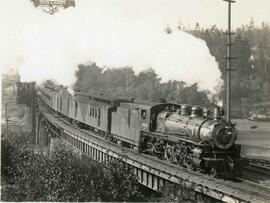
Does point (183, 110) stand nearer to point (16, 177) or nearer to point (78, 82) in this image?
point (16, 177)

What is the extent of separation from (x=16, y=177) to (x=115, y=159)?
9.30 ft

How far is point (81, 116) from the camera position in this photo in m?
19.0

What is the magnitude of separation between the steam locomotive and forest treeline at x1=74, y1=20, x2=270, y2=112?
7.16 feet

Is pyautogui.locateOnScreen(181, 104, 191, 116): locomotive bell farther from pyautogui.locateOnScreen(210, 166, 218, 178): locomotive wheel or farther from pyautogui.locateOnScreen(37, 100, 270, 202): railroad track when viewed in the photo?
pyautogui.locateOnScreen(210, 166, 218, 178): locomotive wheel

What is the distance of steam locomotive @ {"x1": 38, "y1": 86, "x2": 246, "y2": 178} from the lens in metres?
10.3

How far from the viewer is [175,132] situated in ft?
37.4

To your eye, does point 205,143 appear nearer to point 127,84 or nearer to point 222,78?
point 222,78

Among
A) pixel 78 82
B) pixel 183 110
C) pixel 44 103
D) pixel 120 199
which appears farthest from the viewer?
pixel 78 82

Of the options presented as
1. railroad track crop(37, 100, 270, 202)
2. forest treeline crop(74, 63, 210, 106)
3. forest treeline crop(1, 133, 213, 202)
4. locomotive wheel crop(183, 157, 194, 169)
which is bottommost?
forest treeline crop(1, 133, 213, 202)

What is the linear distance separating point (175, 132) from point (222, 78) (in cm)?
1325

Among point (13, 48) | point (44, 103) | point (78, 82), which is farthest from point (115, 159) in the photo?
point (78, 82)

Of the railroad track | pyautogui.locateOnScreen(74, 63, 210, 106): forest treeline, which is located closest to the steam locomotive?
the railroad track

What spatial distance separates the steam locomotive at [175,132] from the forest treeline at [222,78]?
2.18 m

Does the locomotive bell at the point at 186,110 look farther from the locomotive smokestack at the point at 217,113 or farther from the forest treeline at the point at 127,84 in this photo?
the forest treeline at the point at 127,84
